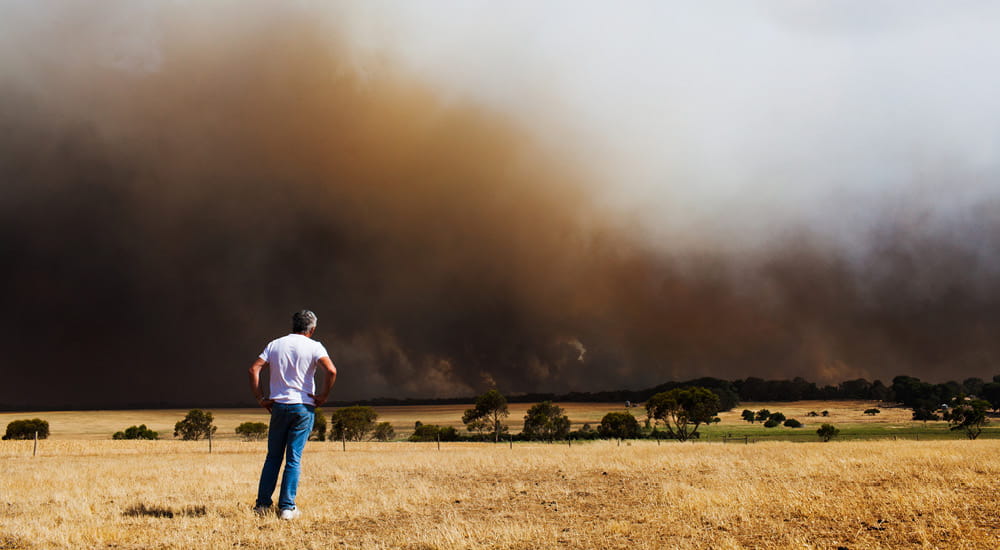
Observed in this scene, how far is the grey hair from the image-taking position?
10.0 m

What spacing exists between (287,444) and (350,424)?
14940 cm

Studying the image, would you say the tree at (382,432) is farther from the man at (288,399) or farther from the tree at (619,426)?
the man at (288,399)

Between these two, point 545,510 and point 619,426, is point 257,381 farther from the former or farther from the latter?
point 619,426

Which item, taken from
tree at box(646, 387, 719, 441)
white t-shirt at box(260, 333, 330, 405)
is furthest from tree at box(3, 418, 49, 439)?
white t-shirt at box(260, 333, 330, 405)

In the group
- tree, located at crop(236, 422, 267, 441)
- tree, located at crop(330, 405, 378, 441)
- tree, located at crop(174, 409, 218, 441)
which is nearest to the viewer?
tree, located at crop(330, 405, 378, 441)

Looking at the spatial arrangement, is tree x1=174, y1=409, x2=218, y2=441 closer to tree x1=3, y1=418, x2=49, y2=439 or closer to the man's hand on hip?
tree x1=3, y1=418, x2=49, y2=439

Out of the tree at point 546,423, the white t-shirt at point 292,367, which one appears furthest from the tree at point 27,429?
the white t-shirt at point 292,367

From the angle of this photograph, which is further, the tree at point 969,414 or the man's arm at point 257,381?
the tree at point 969,414

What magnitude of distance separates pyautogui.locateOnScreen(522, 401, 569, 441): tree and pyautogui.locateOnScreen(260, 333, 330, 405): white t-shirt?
147862 mm

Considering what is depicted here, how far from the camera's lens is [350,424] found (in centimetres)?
15050

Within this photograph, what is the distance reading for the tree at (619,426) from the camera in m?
148

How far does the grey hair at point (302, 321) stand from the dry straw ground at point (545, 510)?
10.0 ft

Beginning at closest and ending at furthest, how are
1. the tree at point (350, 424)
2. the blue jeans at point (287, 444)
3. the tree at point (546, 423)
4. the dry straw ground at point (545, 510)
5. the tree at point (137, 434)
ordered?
1. the dry straw ground at point (545, 510)
2. the blue jeans at point (287, 444)
3. the tree at point (350, 424)
4. the tree at point (137, 434)
5. the tree at point (546, 423)

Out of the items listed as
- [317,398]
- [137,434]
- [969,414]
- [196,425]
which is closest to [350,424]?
[196,425]
